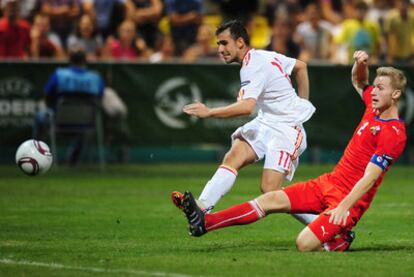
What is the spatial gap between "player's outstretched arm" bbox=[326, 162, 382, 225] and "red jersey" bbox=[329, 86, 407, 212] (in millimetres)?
82

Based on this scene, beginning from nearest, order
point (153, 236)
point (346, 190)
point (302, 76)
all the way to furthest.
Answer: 1. point (346, 190)
2. point (153, 236)
3. point (302, 76)

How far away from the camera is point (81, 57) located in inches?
723

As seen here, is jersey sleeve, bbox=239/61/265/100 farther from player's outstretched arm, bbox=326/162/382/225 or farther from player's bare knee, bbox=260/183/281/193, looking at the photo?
player's outstretched arm, bbox=326/162/382/225

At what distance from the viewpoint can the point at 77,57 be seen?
18.3 m

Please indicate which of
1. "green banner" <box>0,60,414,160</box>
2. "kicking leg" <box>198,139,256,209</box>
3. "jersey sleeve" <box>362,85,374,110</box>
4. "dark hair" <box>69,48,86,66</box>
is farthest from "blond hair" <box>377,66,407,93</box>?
"green banner" <box>0,60,414,160</box>

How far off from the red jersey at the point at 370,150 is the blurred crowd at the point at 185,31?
11833 millimetres

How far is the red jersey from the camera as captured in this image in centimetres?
912

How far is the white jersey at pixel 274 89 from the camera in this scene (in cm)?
1020

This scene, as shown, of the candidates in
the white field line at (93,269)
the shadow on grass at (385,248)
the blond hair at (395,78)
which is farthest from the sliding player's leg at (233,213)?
the blond hair at (395,78)

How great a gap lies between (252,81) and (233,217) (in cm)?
139

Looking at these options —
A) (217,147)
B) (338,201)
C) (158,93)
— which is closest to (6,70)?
(158,93)

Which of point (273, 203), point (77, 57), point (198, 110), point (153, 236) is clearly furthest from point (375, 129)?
point (77, 57)

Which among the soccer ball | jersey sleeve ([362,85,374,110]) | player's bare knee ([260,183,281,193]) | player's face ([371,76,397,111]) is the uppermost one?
player's face ([371,76,397,111])

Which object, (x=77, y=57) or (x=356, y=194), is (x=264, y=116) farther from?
(x=77, y=57)
